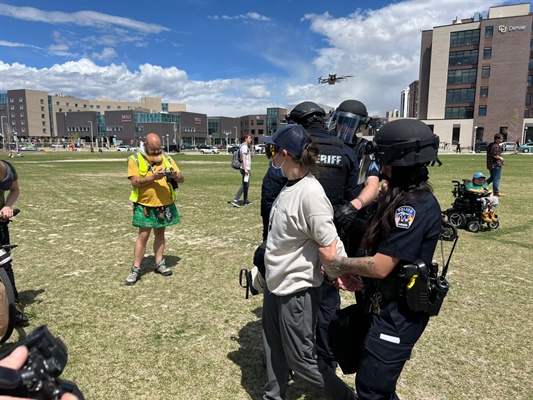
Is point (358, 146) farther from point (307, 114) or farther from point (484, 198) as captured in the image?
point (484, 198)

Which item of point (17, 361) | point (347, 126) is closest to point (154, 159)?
point (347, 126)

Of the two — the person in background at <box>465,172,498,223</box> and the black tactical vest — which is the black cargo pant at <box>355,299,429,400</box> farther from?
the person in background at <box>465,172,498,223</box>

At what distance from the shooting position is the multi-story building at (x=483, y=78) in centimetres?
6831

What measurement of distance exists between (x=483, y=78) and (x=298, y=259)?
8343 centimetres

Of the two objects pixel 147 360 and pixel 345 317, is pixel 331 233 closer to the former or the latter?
pixel 345 317

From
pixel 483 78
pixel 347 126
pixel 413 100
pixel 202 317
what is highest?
pixel 413 100

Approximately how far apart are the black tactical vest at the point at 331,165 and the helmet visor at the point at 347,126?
0.41 meters

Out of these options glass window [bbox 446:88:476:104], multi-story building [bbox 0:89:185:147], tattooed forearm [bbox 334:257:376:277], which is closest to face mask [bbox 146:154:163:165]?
tattooed forearm [bbox 334:257:376:277]

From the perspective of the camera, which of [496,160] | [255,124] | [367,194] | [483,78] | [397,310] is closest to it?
[397,310]

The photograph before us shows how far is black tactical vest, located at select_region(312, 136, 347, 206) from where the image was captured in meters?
3.02

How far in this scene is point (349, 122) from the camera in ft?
11.5

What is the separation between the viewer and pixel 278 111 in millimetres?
135875

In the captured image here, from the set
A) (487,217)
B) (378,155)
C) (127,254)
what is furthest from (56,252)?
(487,217)

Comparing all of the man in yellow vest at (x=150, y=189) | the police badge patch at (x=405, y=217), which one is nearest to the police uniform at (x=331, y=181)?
the police badge patch at (x=405, y=217)
